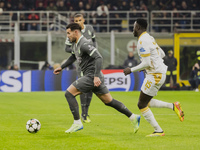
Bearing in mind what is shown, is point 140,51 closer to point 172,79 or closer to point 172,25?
point 172,79

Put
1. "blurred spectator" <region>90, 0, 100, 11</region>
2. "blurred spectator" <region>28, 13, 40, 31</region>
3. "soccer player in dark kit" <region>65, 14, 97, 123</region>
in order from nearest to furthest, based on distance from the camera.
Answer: "soccer player in dark kit" <region>65, 14, 97, 123</region> < "blurred spectator" <region>28, 13, 40, 31</region> < "blurred spectator" <region>90, 0, 100, 11</region>

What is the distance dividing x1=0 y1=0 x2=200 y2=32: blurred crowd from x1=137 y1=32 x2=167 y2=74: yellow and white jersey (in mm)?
20807

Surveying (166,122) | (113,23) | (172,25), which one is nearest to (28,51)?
(113,23)

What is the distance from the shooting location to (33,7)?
31.4 m

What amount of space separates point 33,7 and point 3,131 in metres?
22.5

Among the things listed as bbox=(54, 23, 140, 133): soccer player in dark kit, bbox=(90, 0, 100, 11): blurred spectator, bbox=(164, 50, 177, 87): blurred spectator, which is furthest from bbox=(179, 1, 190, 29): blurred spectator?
bbox=(54, 23, 140, 133): soccer player in dark kit

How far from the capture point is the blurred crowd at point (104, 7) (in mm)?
30047

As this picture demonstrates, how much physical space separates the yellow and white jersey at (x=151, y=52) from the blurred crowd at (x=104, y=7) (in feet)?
68.3

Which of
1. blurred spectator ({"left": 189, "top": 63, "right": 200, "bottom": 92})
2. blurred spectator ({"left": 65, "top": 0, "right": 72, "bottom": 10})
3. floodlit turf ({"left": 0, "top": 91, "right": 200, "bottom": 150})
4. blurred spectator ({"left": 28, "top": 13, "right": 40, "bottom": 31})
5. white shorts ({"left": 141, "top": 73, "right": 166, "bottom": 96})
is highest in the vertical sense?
blurred spectator ({"left": 65, "top": 0, "right": 72, "bottom": 10})

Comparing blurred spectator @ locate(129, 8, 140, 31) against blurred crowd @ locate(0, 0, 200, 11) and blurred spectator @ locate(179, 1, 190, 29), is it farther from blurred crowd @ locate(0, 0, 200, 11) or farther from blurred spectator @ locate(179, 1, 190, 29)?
blurred spectator @ locate(179, 1, 190, 29)

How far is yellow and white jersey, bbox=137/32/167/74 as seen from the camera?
8.50 m

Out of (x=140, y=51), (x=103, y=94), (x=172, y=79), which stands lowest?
(x=172, y=79)

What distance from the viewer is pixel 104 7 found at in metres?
30.5

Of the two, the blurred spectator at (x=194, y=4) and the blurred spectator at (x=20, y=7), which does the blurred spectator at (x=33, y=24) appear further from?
the blurred spectator at (x=194, y=4)
